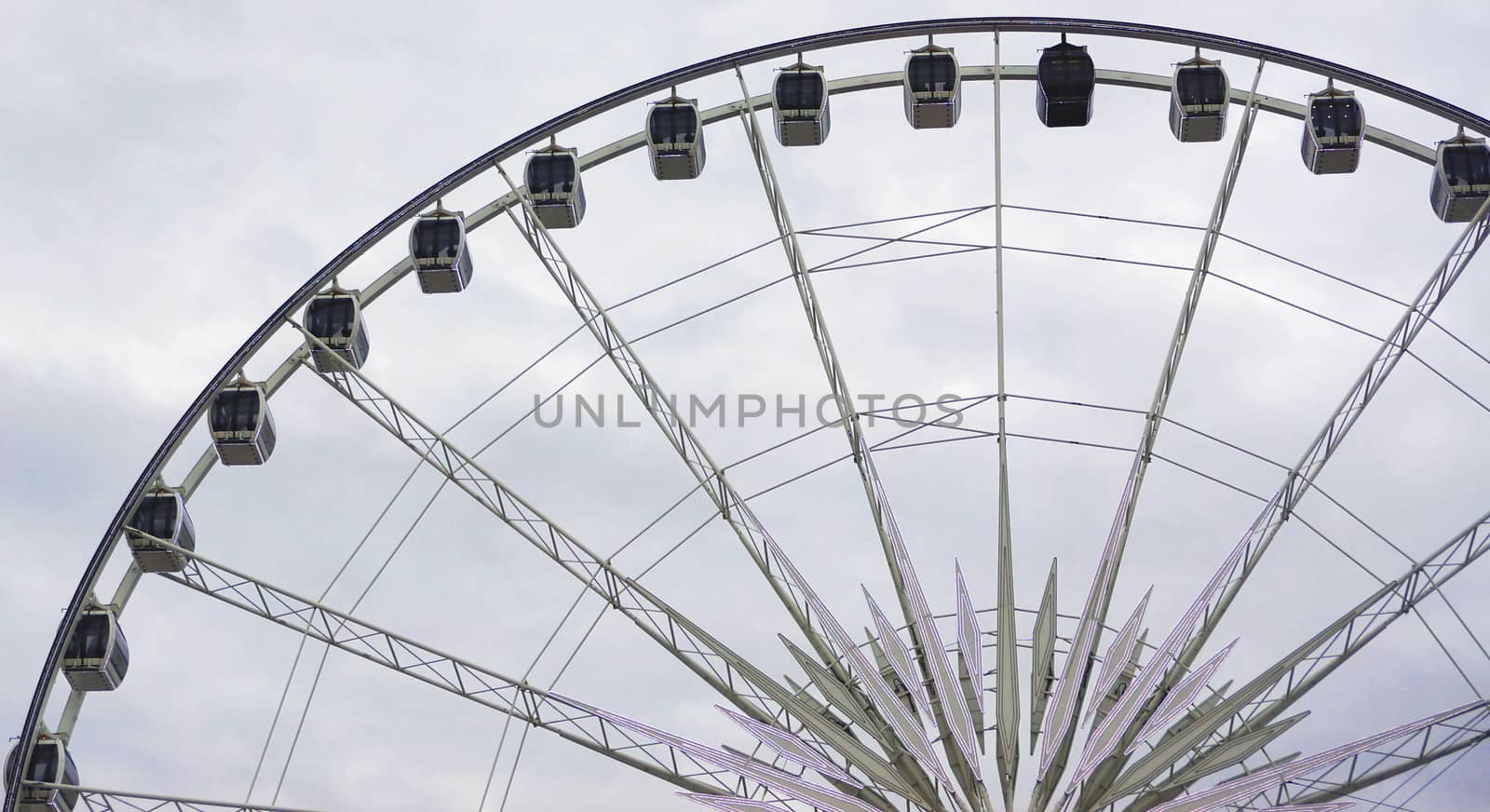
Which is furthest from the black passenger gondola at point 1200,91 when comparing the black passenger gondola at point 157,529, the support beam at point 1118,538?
the black passenger gondola at point 157,529

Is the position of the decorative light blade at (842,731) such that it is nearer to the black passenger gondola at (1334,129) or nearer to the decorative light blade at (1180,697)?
the decorative light blade at (1180,697)

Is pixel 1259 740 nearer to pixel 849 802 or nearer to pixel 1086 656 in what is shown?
pixel 1086 656

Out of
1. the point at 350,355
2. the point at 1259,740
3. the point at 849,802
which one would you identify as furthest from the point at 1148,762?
the point at 350,355

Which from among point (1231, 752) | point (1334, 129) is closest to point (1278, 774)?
point (1231, 752)

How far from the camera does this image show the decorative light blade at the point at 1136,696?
21734 millimetres

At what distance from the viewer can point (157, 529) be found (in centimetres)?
2748

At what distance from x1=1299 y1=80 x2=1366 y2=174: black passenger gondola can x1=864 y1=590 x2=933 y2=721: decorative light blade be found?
31.9 feet

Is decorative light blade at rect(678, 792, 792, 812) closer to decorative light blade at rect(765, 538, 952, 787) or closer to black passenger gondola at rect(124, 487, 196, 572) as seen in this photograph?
decorative light blade at rect(765, 538, 952, 787)

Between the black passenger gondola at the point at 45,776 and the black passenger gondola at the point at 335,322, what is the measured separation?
7083 mm

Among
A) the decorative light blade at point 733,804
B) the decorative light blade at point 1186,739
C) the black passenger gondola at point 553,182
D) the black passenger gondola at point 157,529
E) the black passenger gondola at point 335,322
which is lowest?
the decorative light blade at point 733,804

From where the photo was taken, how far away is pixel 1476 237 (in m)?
25.6

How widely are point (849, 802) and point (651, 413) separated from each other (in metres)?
6.22

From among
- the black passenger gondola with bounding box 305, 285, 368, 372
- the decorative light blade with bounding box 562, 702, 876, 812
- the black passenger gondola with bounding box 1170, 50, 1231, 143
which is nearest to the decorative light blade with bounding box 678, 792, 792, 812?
the decorative light blade with bounding box 562, 702, 876, 812

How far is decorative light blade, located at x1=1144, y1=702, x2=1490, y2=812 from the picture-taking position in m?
21.5
